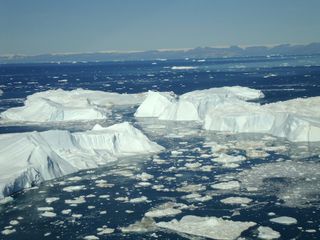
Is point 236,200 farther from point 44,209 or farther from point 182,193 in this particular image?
point 44,209

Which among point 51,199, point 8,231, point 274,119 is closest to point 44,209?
point 51,199

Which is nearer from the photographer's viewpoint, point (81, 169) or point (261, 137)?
point (81, 169)

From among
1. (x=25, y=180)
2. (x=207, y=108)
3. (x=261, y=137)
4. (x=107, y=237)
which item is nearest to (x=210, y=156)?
(x=261, y=137)

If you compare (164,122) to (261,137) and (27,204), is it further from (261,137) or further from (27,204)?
(27,204)

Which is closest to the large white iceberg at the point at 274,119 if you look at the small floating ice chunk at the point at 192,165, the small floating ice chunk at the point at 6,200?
the small floating ice chunk at the point at 192,165

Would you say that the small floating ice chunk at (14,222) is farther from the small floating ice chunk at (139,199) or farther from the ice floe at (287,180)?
the ice floe at (287,180)

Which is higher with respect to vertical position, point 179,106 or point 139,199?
point 179,106
